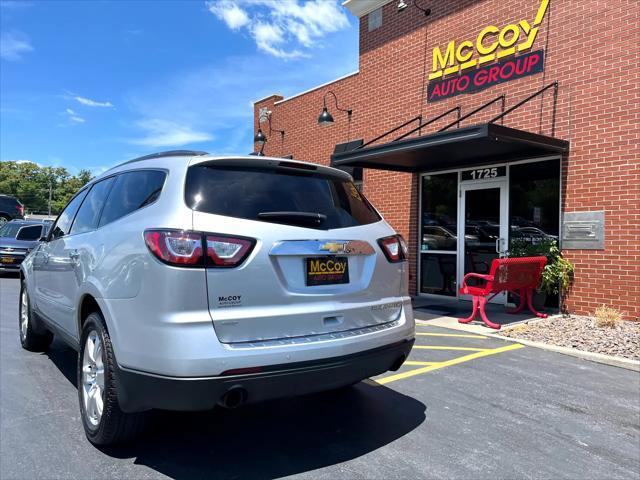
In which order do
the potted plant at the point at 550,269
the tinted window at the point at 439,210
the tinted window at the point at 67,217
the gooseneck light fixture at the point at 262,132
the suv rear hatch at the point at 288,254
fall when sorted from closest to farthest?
the suv rear hatch at the point at 288,254, the tinted window at the point at 67,217, the potted plant at the point at 550,269, the tinted window at the point at 439,210, the gooseneck light fixture at the point at 262,132

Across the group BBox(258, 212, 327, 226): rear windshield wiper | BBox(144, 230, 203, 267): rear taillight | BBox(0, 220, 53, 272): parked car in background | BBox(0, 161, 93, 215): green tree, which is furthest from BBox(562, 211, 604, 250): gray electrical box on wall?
BBox(0, 161, 93, 215): green tree

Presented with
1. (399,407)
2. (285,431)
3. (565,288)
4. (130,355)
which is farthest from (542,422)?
(565,288)

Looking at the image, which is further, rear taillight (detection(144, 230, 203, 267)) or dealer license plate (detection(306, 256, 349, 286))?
dealer license plate (detection(306, 256, 349, 286))

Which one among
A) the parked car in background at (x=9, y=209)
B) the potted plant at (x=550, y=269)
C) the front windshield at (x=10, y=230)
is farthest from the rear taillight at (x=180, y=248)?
the parked car in background at (x=9, y=209)

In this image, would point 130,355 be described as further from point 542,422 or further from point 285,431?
point 542,422

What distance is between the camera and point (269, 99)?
16.4 m

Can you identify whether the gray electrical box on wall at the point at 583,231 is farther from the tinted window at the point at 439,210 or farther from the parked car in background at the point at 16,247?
the parked car in background at the point at 16,247

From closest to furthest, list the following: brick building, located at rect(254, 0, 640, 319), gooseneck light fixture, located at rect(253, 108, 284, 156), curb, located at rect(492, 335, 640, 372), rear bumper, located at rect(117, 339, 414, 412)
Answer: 1. rear bumper, located at rect(117, 339, 414, 412)
2. curb, located at rect(492, 335, 640, 372)
3. brick building, located at rect(254, 0, 640, 319)
4. gooseneck light fixture, located at rect(253, 108, 284, 156)

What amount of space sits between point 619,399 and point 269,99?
14.2m

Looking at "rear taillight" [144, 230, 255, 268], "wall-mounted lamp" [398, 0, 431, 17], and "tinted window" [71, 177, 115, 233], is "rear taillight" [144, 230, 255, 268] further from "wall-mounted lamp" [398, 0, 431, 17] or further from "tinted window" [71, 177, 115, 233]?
"wall-mounted lamp" [398, 0, 431, 17]

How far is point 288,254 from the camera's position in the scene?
2.86m

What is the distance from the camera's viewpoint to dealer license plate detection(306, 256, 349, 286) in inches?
116

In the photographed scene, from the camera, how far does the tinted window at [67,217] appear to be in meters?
4.55

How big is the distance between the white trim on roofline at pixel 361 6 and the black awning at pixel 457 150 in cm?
437
